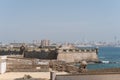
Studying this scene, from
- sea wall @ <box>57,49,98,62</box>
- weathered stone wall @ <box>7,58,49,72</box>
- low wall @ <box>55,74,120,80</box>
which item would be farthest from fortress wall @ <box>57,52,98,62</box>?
low wall @ <box>55,74,120,80</box>

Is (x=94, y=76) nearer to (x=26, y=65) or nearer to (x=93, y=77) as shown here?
(x=93, y=77)

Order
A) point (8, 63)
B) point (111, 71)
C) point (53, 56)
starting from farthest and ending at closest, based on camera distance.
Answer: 1. point (53, 56)
2. point (8, 63)
3. point (111, 71)

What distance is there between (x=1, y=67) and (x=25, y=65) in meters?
2.48

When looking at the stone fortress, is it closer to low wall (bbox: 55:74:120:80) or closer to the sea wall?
the sea wall

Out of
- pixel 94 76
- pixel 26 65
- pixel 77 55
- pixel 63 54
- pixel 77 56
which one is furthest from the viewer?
pixel 77 55

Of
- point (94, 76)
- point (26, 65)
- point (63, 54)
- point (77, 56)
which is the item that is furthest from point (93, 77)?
point (77, 56)

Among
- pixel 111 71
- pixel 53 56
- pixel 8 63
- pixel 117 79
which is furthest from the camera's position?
pixel 53 56

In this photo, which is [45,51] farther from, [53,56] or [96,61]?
[96,61]

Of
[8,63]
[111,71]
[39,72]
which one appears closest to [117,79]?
[111,71]

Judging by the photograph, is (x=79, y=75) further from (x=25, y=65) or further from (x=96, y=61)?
(x=96, y=61)

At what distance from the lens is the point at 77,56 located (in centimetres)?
10662

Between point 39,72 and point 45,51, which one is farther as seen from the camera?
point 45,51

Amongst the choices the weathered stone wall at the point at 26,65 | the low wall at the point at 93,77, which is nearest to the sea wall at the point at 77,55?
the weathered stone wall at the point at 26,65

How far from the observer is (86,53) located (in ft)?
358
